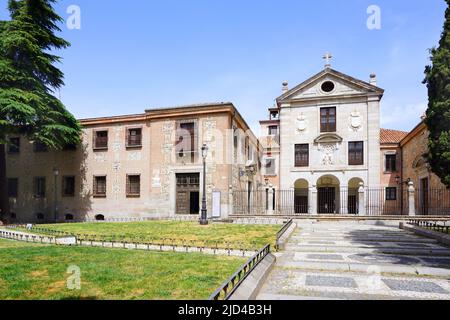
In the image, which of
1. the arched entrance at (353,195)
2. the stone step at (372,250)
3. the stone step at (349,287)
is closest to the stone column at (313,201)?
the arched entrance at (353,195)

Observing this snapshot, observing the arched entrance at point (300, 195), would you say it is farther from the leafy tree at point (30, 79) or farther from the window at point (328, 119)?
the leafy tree at point (30, 79)

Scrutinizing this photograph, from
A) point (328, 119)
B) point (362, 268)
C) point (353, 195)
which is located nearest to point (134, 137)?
point (328, 119)

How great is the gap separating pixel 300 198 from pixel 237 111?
13.1m

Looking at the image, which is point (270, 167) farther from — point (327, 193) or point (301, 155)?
point (327, 193)

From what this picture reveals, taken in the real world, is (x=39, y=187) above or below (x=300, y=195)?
above

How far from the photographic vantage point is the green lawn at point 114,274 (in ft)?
15.2

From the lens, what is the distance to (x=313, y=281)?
555 cm

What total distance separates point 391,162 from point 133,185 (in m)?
24.7

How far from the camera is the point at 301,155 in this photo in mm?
28312

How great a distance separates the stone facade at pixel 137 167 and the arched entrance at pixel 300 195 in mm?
7735

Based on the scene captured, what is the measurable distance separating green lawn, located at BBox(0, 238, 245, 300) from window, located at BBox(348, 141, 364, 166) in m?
22.8

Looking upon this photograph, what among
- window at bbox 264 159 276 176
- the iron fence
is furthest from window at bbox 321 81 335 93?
the iron fence

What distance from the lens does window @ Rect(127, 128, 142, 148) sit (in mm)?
22094

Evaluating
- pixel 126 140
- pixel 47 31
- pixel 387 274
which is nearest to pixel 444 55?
pixel 387 274
